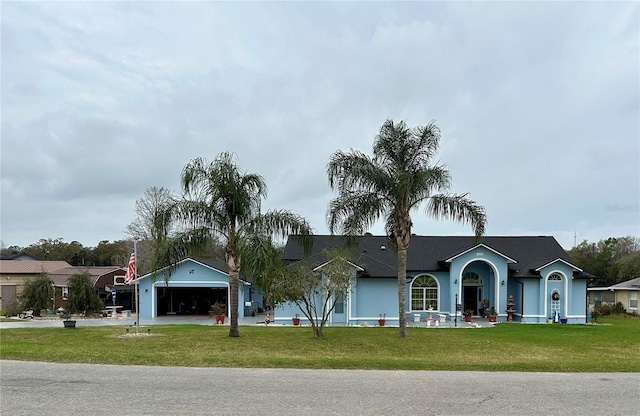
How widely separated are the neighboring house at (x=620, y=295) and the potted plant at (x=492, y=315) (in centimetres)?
1499

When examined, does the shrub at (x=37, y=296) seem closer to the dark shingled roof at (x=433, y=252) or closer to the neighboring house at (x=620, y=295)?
the dark shingled roof at (x=433, y=252)

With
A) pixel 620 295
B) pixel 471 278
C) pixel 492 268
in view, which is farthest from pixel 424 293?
pixel 620 295

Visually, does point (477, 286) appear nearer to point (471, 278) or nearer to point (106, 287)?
point (471, 278)

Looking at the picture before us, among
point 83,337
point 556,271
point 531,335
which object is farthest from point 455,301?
point 83,337

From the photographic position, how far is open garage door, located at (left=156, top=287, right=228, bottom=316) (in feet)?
113

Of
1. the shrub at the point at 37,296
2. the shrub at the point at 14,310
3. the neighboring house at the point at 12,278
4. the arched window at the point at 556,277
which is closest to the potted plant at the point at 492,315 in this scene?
the arched window at the point at 556,277

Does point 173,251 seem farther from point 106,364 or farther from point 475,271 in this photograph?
point 475,271

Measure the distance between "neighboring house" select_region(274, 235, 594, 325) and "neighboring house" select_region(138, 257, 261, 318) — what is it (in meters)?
4.79

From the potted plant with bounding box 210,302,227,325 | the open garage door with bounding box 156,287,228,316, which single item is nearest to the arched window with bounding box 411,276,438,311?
the potted plant with bounding box 210,302,227,325

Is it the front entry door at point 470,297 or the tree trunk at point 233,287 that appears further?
the front entry door at point 470,297

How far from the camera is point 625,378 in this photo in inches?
408

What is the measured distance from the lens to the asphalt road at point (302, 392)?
7.52 meters

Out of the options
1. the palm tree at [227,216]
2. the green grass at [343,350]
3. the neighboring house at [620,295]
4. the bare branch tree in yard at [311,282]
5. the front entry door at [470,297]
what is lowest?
the neighboring house at [620,295]

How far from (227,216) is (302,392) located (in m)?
10.2
